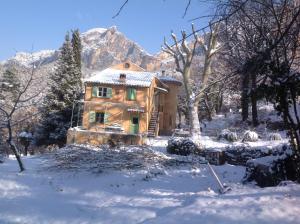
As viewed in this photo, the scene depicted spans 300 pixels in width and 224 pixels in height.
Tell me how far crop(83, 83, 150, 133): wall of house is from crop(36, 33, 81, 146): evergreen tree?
2.17 meters

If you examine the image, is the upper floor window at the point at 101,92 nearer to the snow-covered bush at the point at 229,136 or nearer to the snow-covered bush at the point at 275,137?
the snow-covered bush at the point at 229,136

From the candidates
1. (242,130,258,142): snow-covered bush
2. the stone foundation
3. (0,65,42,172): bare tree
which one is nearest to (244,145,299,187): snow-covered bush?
(0,65,42,172): bare tree

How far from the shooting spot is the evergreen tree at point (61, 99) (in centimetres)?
3822

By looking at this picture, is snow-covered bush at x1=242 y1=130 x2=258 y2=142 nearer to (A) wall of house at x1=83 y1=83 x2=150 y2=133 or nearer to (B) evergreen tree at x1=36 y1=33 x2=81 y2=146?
(A) wall of house at x1=83 y1=83 x2=150 y2=133

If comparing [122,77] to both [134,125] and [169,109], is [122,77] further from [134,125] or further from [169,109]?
[169,109]

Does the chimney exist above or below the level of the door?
above

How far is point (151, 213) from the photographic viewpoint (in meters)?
8.52

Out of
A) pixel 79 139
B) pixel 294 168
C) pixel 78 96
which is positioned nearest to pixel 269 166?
pixel 294 168

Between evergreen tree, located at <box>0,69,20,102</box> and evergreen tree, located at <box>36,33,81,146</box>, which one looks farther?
evergreen tree, located at <box>36,33,81,146</box>

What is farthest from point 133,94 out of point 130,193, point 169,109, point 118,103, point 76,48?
point 130,193

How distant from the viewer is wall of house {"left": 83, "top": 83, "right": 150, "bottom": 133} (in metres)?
36.3

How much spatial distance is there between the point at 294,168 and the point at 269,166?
2.23ft

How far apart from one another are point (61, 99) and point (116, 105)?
6504 mm

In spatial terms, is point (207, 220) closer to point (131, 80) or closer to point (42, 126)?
point (131, 80)
